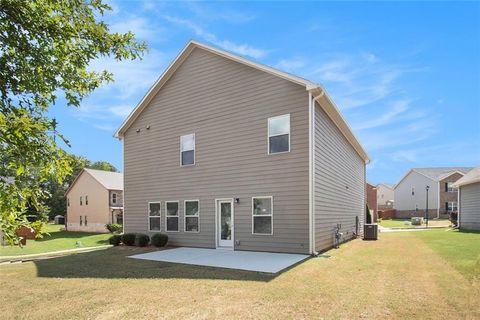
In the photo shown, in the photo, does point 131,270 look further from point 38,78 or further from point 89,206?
point 89,206

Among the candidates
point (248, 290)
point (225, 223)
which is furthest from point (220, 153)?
point (248, 290)

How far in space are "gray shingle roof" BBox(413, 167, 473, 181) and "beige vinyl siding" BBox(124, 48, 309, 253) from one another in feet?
142

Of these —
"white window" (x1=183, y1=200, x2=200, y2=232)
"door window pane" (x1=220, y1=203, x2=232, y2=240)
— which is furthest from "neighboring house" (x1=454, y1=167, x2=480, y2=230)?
"white window" (x1=183, y1=200, x2=200, y2=232)

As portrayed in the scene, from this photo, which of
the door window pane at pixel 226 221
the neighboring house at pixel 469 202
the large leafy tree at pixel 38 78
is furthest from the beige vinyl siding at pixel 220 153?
the neighboring house at pixel 469 202

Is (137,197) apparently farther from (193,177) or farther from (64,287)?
(64,287)

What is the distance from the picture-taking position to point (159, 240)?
48.6ft

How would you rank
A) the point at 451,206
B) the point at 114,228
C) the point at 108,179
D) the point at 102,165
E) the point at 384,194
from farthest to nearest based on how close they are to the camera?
the point at 384,194
the point at 102,165
the point at 451,206
the point at 108,179
the point at 114,228

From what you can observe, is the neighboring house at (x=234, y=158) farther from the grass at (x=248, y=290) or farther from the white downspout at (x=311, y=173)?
the grass at (x=248, y=290)

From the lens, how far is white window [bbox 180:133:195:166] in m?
15.1

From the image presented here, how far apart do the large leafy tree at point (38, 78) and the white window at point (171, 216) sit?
38.7 feet

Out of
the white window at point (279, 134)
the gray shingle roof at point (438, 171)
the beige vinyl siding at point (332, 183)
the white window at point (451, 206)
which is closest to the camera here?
the white window at point (279, 134)

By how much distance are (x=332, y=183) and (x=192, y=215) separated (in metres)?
6.26

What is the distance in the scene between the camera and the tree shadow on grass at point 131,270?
28.3 ft

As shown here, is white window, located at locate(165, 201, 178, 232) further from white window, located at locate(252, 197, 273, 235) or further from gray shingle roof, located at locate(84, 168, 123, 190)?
gray shingle roof, located at locate(84, 168, 123, 190)
